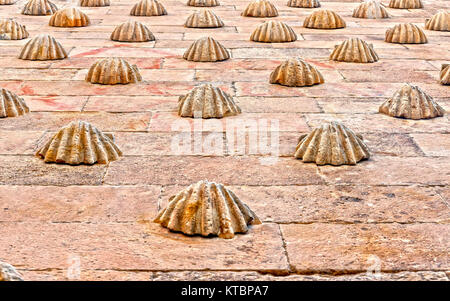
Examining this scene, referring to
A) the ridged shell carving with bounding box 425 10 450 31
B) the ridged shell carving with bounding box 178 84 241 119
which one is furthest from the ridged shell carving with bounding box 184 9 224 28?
the ridged shell carving with bounding box 178 84 241 119

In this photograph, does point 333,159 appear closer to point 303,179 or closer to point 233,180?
point 303,179

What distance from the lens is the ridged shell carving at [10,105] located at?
25.2 feet

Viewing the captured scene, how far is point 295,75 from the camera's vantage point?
9094 millimetres

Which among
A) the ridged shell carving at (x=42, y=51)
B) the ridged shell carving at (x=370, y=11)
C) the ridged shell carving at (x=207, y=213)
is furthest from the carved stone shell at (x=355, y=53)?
the ridged shell carving at (x=207, y=213)

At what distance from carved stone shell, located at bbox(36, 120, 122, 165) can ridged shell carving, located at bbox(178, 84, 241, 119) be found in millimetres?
1331

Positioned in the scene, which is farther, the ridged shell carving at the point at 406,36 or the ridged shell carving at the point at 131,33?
the ridged shell carving at the point at 406,36

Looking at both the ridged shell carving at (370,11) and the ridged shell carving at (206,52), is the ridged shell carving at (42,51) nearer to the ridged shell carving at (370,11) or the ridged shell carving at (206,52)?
the ridged shell carving at (206,52)

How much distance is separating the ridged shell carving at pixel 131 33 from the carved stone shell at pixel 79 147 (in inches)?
218

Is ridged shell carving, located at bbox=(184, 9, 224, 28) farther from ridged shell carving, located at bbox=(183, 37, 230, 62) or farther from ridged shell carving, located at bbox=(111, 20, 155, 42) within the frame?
ridged shell carving, located at bbox=(183, 37, 230, 62)

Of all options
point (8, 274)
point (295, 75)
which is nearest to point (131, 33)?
point (295, 75)

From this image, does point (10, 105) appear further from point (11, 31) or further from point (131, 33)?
point (11, 31)

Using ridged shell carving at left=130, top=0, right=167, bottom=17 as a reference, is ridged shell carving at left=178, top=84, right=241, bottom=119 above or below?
above

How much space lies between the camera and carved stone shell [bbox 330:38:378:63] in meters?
10.5
